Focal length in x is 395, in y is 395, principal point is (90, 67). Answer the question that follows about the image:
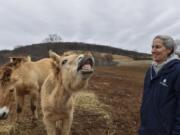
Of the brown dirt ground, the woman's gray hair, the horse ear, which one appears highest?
the woman's gray hair

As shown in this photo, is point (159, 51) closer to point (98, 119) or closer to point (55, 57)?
point (55, 57)

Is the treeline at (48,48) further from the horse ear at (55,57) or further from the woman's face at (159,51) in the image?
the woman's face at (159,51)

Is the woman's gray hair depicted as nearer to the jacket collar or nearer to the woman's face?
the woman's face

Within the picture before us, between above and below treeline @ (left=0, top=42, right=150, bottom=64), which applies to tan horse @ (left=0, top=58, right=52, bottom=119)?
below

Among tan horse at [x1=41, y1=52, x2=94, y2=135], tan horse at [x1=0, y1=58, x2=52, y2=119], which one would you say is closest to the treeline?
tan horse at [x1=0, y1=58, x2=52, y2=119]

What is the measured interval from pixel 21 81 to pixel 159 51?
5.78m

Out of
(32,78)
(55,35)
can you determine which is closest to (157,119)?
(32,78)

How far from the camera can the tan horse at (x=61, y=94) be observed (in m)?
6.39

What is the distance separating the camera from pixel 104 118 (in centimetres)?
955

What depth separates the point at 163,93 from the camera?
4.35 metres

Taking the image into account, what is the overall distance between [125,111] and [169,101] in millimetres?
6574

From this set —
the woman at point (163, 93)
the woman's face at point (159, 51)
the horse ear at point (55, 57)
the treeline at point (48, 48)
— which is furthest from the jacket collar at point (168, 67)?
the treeline at point (48, 48)

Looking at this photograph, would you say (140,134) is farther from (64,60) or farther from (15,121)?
(15,121)

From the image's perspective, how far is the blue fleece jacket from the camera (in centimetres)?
428
